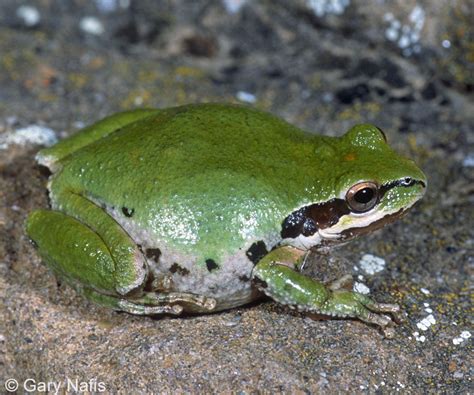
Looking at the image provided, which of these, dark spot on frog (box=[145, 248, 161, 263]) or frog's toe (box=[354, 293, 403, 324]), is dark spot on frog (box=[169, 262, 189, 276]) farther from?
frog's toe (box=[354, 293, 403, 324])

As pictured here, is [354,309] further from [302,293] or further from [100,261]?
[100,261]

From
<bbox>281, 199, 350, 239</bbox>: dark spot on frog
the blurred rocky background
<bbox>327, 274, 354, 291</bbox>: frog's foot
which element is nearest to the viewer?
the blurred rocky background

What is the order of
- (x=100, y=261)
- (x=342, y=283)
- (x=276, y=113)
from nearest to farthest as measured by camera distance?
(x=100, y=261) → (x=342, y=283) → (x=276, y=113)

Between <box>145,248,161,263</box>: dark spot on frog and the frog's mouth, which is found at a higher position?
the frog's mouth

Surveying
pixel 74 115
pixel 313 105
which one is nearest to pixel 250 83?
pixel 313 105

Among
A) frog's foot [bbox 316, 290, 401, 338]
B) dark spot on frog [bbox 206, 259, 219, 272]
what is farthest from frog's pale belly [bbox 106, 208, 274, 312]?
frog's foot [bbox 316, 290, 401, 338]

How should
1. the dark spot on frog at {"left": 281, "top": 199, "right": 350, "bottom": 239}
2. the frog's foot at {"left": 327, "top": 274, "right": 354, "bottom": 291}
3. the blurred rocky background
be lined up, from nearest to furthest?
the blurred rocky background, the dark spot on frog at {"left": 281, "top": 199, "right": 350, "bottom": 239}, the frog's foot at {"left": 327, "top": 274, "right": 354, "bottom": 291}

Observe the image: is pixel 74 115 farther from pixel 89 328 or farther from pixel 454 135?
pixel 454 135

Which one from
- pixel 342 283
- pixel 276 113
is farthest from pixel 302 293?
pixel 276 113
